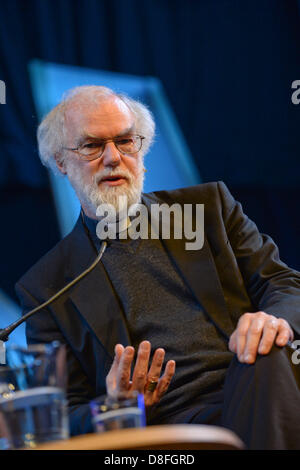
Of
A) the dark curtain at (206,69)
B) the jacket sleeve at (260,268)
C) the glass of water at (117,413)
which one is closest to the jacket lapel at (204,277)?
the jacket sleeve at (260,268)

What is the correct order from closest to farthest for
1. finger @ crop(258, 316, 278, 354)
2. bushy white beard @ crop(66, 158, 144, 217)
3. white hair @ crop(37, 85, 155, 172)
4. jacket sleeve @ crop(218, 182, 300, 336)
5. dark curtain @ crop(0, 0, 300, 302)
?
finger @ crop(258, 316, 278, 354) → jacket sleeve @ crop(218, 182, 300, 336) → bushy white beard @ crop(66, 158, 144, 217) → white hair @ crop(37, 85, 155, 172) → dark curtain @ crop(0, 0, 300, 302)

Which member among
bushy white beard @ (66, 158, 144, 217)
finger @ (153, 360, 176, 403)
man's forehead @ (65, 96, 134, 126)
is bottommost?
finger @ (153, 360, 176, 403)

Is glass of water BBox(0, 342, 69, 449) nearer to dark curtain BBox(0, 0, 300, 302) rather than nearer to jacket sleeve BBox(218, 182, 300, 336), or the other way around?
jacket sleeve BBox(218, 182, 300, 336)

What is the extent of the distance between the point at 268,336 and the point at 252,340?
0.11 feet

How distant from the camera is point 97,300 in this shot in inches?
76.7

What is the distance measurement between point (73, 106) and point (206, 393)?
42.9 inches

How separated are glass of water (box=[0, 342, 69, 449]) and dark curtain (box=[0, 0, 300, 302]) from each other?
163 centimetres

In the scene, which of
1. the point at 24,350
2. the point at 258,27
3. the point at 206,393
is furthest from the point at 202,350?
the point at 258,27

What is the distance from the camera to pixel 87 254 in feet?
6.73

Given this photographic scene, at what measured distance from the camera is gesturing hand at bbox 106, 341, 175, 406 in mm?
1457

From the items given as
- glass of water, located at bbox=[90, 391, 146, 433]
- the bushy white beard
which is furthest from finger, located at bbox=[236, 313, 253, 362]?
the bushy white beard

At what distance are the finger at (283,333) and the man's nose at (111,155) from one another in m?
0.84

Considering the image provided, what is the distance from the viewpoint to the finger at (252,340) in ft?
4.39

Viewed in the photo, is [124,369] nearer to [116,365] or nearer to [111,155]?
[116,365]
